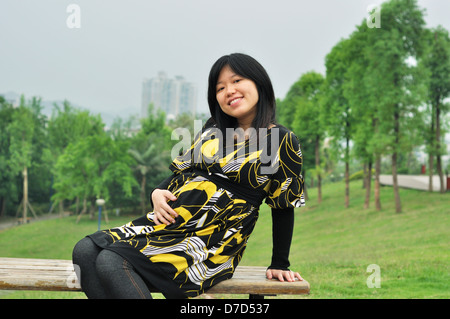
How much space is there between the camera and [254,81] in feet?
8.10

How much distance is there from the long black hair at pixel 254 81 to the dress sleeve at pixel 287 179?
0.64ft

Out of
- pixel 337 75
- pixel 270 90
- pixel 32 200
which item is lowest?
pixel 32 200

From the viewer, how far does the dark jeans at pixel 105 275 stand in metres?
1.95

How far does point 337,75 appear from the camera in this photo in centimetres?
1992

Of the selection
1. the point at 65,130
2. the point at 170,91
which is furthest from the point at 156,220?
the point at 170,91

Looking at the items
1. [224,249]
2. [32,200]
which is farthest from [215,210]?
[32,200]

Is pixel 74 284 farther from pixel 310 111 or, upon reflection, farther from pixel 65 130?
pixel 65 130

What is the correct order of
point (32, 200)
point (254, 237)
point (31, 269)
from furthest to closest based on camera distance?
point (32, 200) < point (254, 237) < point (31, 269)

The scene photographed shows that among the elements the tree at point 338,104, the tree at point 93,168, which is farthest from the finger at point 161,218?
the tree at point 93,168

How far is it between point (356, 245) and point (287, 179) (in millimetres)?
11172
